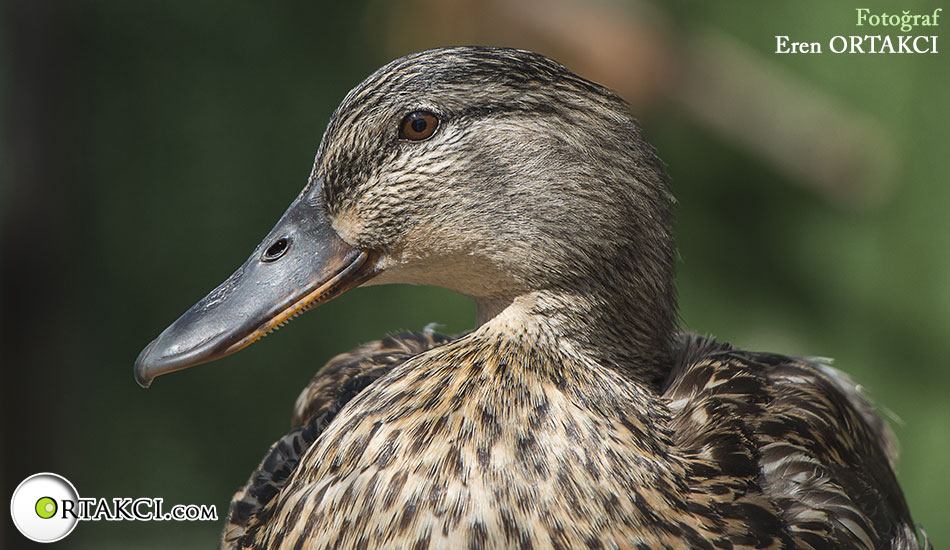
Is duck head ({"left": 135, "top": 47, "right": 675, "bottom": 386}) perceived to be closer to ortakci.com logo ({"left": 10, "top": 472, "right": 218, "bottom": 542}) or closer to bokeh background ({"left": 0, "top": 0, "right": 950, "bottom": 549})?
ortakci.com logo ({"left": 10, "top": 472, "right": 218, "bottom": 542})

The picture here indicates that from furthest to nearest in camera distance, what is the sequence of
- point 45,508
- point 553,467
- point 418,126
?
point 45,508 < point 418,126 < point 553,467

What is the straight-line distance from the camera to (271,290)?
139 cm

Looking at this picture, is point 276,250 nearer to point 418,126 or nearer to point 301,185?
point 418,126

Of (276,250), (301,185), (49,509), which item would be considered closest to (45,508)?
(49,509)

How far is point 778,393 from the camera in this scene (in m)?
1.59

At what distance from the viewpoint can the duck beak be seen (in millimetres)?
1356

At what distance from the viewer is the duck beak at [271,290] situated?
136 cm

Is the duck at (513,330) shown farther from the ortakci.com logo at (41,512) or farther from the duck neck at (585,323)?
the ortakci.com logo at (41,512)

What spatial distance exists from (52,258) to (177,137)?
2.06ft

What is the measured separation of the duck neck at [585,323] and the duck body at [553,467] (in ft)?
0.06

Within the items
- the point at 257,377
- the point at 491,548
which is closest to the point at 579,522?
the point at 491,548

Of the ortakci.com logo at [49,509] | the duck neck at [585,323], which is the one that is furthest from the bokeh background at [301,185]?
the duck neck at [585,323]

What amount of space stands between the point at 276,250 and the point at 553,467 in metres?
0.55

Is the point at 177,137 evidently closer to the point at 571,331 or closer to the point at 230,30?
the point at 230,30
